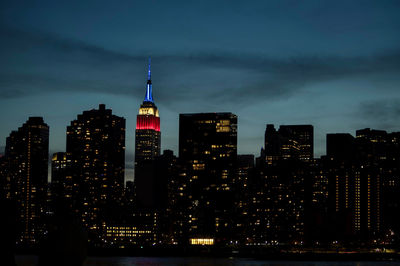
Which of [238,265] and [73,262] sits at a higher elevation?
[73,262]

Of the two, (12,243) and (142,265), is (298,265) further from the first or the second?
(12,243)

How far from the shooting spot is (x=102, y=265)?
5832 inches

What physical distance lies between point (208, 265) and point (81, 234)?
13837 centimetres

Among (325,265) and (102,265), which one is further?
(325,265)

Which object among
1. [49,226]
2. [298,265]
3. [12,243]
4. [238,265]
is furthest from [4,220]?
[298,265]

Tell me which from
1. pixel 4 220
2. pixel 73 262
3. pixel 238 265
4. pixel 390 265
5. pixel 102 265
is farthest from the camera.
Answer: pixel 390 265

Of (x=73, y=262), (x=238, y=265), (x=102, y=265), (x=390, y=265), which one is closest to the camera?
(x=73, y=262)

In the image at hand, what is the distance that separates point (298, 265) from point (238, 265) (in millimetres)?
17131

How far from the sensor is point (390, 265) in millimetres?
176875

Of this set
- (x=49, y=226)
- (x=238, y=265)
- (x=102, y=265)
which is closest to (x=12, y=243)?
(x=49, y=226)

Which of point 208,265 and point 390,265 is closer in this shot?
point 208,265

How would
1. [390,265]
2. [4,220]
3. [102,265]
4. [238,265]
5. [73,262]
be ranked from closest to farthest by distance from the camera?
[73,262] → [4,220] → [102,265] → [238,265] → [390,265]

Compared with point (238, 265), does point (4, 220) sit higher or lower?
higher

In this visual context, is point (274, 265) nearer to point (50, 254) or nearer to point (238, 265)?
point (238, 265)
